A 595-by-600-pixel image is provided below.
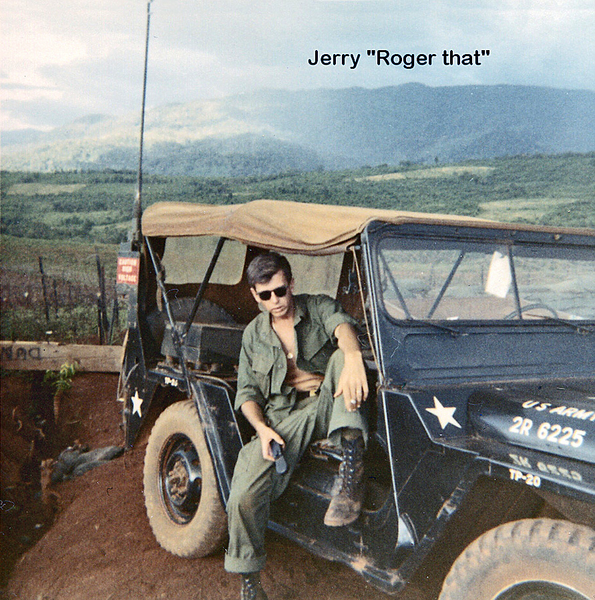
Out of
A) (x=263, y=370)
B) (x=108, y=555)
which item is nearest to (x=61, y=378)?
(x=108, y=555)

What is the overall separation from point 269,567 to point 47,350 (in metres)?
5.66

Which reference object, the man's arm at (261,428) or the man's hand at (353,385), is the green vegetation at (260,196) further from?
the man's hand at (353,385)

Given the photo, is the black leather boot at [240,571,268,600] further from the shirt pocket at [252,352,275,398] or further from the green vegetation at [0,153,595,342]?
the green vegetation at [0,153,595,342]

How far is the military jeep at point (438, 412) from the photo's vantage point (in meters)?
2.13

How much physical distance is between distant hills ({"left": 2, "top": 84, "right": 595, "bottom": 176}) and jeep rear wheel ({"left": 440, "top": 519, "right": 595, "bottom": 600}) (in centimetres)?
1441

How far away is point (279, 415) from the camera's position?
3082 mm

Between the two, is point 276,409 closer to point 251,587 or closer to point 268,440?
point 268,440

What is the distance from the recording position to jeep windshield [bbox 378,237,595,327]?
277cm

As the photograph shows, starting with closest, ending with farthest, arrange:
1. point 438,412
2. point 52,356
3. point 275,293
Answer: point 438,412 → point 275,293 → point 52,356

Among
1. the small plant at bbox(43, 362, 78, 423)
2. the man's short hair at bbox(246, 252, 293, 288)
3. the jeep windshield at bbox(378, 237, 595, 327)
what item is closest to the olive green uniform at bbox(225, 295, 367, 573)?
the man's short hair at bbox(246, 252, 293, 288)

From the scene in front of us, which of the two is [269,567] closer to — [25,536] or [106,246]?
[25,536]

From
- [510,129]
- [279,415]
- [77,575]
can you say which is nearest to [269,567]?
[279,415]

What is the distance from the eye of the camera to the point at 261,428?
2922mm

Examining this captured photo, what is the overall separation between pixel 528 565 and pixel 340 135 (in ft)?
49.4
